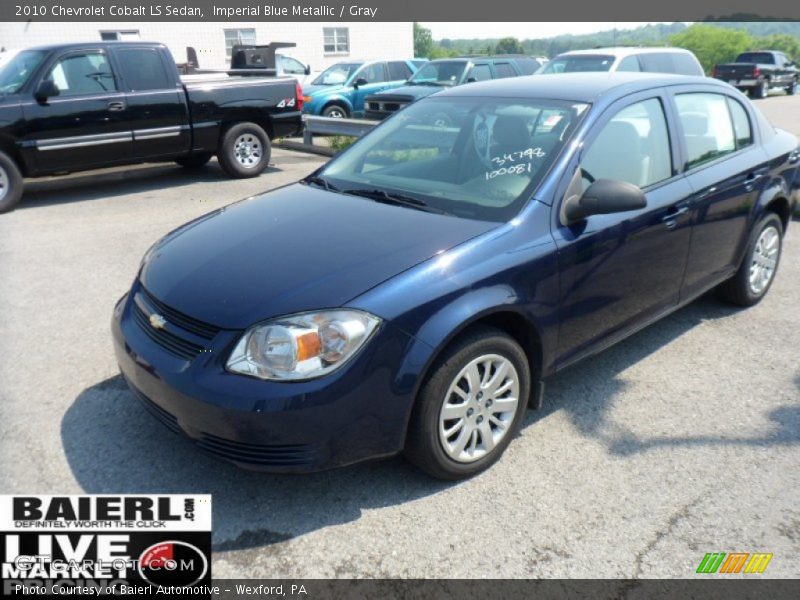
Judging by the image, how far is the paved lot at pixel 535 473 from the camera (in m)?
2.72

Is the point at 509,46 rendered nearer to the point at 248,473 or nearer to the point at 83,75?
the point at 83,75

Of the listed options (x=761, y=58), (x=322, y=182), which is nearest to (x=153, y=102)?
(x=322, y=182)

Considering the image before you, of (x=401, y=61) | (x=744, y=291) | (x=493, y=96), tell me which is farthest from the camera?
(x=401, y=61)

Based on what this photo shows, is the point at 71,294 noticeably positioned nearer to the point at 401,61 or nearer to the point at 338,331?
the point at 338,331

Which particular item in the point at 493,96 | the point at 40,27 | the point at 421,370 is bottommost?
the point at 421,370

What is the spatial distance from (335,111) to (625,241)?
1407 cm

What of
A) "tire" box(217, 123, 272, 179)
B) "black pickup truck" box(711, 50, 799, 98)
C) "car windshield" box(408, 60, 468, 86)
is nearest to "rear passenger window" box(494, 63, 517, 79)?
"car windshield" box(408, 60, 468, 86)

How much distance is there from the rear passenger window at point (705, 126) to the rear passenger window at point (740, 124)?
70 mm

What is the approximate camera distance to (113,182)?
10.1 meters

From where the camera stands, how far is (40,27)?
24656mm

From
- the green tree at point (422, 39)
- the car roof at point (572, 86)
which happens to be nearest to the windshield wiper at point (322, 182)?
the car roof at point (572, 86)

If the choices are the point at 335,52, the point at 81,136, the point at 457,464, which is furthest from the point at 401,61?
the point at 457,464

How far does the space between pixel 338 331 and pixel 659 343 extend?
2747mm

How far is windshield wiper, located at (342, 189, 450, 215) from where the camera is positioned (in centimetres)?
347
